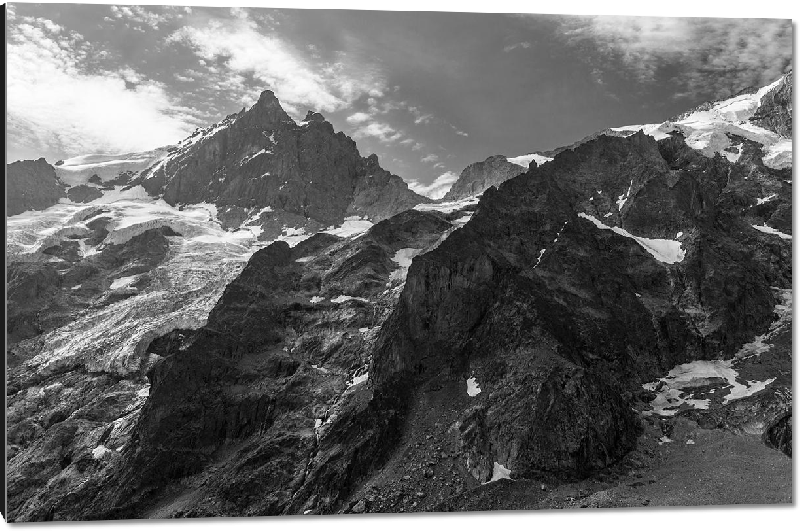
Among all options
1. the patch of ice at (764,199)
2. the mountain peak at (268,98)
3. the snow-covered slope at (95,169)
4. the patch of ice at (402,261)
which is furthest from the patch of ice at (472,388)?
the snow-covered slope at (95,169)

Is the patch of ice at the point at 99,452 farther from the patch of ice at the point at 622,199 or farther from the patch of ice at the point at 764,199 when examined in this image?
the patch of ice at the point at 764,199

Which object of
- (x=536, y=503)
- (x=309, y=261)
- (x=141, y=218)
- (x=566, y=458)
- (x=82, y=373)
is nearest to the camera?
(x=536, y=503)

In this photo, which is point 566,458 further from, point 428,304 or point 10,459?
point 10,459

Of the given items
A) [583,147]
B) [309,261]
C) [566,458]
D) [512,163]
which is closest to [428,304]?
[566,458]

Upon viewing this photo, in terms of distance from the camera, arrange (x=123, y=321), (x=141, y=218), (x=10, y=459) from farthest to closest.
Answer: (x=141, y=218)
(x=123, y=321)
(x=10, y=459)

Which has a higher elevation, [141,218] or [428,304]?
[428,304]

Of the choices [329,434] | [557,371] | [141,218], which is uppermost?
[557,371]

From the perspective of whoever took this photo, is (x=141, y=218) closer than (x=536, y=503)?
No

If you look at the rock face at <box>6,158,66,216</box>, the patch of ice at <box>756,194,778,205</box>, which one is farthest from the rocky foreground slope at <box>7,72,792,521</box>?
the rock face at <box>6,158,66,216</box>
